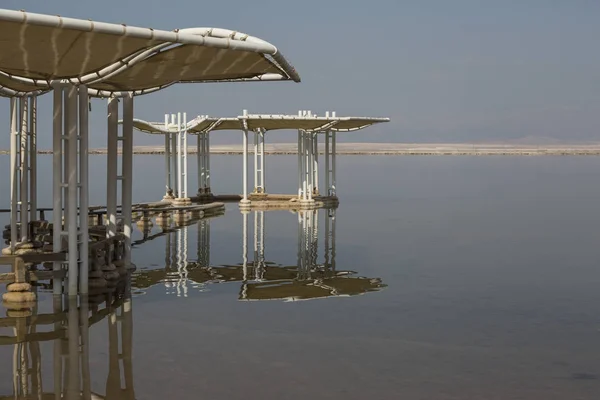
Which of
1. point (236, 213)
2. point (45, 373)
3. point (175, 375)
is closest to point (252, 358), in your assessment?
point (175, 375)

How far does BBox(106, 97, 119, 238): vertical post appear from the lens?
17.2 meters

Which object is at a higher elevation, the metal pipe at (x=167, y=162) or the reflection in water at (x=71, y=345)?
the metal pipe at (x=167, y=162)

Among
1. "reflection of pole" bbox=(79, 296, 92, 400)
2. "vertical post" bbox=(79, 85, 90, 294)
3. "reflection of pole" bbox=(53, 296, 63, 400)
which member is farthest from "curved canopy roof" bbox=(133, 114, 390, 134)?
"reflection of pole" bbox=(53, 296, 63, 400)

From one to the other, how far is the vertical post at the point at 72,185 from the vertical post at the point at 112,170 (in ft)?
7.22

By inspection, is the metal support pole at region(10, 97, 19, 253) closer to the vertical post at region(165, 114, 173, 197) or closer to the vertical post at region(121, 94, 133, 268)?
the vertical post at region(121, 94, 133, 268)

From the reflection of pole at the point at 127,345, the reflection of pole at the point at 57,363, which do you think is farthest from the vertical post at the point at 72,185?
the reflection of pole at the point at 127,345

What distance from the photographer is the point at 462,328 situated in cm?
1339

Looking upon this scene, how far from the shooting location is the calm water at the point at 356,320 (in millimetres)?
10297

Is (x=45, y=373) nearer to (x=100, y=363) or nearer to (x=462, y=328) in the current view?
(x=100, y=363)

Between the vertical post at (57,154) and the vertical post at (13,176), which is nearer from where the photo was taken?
the vertical post at (57,154)

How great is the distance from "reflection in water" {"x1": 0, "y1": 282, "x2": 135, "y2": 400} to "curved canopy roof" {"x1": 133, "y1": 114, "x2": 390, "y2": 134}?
1863 centimetres

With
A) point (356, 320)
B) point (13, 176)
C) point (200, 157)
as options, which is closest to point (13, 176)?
point (13, 176)

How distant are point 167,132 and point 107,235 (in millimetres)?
20931

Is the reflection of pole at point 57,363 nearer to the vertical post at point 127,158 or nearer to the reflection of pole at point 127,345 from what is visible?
the reflection of pole at point 127,345
